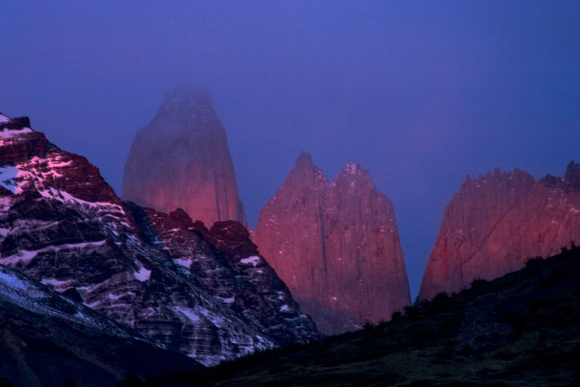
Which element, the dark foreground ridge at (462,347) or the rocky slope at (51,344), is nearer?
the dark foreground ridge at (462,347)

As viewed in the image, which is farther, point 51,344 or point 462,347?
point 51,344

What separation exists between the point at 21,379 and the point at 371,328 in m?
76.8

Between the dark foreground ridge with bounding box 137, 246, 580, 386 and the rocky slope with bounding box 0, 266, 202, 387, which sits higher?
the rocky slope with bounding box 0, 266, 202, 387

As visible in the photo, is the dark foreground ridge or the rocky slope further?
the rocky slope

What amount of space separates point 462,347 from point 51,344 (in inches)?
4267

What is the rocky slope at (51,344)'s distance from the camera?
133375 millimetres

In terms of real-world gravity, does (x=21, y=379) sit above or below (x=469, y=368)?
above

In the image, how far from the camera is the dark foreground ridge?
4528 centimetres

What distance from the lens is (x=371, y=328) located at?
60.8 metres

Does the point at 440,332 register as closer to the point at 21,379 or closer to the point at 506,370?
the point at 506,370

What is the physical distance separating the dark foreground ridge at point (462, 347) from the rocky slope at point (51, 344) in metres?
60.9

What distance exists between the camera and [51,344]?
149625 mm

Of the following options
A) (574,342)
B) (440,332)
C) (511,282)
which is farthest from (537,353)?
(511,282)

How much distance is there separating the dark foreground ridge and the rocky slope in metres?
60.9
